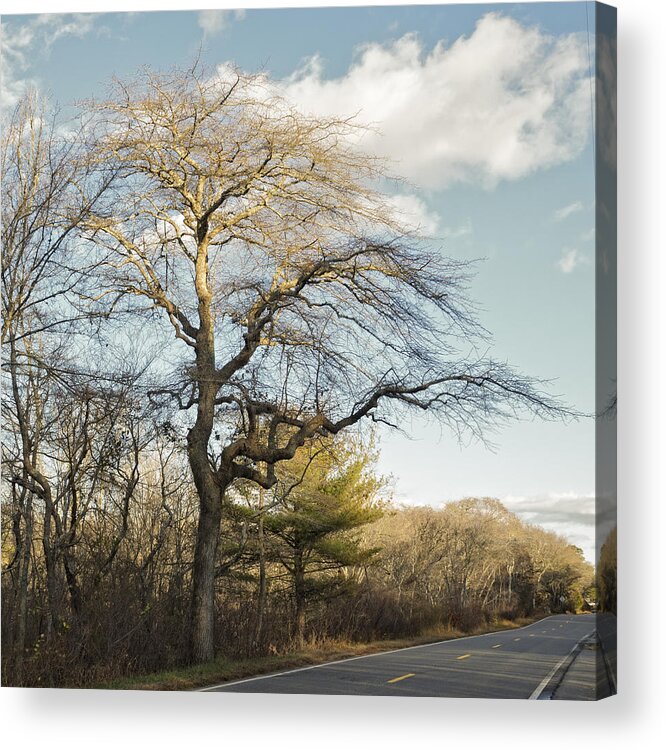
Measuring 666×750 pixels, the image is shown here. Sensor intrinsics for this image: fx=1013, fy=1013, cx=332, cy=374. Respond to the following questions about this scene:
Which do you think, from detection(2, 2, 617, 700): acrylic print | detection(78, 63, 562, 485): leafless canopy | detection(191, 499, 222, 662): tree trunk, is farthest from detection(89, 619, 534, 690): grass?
detection(78, 63, 562, 485): leafless canopy

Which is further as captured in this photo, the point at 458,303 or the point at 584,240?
the point at 458,303

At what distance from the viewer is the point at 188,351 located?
34.2 feet

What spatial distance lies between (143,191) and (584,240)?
15.4 feet

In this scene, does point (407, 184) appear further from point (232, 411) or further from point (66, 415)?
point (66, 415)

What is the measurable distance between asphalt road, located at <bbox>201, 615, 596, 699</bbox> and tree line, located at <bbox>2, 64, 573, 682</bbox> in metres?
1.00

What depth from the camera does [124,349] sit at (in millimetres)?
10172

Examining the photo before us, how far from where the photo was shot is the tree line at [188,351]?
9.93 m

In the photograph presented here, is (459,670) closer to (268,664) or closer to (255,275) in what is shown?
(268,664)

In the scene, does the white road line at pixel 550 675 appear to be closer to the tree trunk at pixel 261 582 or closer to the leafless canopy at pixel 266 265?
the leafless canopy at pixel 266 265

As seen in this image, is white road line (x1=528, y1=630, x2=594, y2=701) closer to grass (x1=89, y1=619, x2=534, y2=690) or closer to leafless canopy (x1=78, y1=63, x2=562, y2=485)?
grass (x1=89, y1=619, x2=534, y2=690)

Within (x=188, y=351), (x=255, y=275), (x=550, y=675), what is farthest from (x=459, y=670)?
(x=255, y=275)

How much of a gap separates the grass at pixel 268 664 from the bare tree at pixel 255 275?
0.58m

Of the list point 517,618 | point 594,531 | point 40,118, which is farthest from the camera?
point 40,118

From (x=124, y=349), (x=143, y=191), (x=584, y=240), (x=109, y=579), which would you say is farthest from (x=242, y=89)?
(x=109, y=579)
